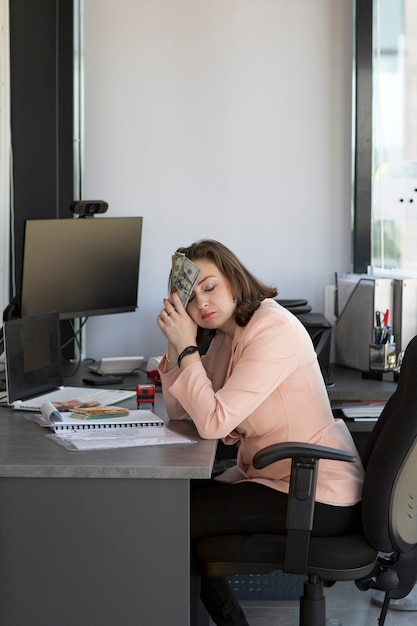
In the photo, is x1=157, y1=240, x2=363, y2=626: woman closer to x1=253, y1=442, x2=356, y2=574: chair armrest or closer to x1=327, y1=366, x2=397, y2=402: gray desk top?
x1=253, y1=442, x2=356, y2=574: chair armrest

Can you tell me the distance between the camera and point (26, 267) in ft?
10.7

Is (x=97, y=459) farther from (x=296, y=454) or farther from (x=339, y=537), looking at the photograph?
(x=339, y=537)

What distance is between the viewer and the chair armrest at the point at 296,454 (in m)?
2.28

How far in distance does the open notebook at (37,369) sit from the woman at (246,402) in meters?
0.38

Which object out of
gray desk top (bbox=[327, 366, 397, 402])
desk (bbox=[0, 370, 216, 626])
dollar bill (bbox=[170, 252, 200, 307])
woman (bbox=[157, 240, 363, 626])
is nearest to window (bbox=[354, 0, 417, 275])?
gray desk top (bbox=[327, 366, 397, 402])

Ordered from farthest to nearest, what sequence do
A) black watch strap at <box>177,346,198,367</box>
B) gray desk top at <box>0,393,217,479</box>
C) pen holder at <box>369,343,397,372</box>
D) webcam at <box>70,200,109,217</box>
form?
webcam at <box>70,200,109,217</box> < pen holder at <box>369,343,397,372</box> < black watch strap at <box>177,346,198,367</box> < gray desk top at <box>0,393,217,479</box>

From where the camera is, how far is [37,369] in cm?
299

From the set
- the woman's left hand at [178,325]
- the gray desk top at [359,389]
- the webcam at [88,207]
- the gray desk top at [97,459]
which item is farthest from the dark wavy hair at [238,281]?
the webcam at [88,207]

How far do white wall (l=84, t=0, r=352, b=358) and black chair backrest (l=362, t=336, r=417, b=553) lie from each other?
5.27ft

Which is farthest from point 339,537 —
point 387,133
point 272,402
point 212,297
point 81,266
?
point 387,133

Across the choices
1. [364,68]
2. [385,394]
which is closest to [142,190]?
[364,68]

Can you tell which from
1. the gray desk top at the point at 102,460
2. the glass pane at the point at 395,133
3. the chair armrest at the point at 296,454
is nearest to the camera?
the gray desk top at the point at 102,460

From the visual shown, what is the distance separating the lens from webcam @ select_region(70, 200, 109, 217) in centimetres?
364

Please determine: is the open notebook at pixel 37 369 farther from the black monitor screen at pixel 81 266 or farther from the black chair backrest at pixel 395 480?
the black chair backrest at pixel 395 480
